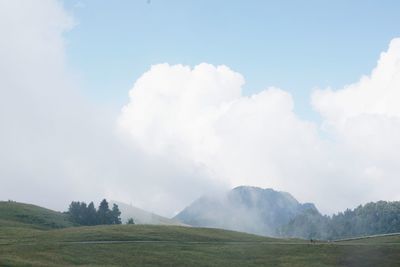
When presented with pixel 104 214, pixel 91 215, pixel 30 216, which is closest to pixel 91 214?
pixel 91 215

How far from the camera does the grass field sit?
7044 centimetres

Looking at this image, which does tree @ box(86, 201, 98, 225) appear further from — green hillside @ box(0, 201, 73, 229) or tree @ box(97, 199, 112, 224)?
green hillside @ box(0, 201, 73, 229)

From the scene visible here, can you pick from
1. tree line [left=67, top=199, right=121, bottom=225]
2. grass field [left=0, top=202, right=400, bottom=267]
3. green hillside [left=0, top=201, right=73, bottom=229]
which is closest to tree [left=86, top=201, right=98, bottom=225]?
tree line [left=67, top=199, right=121, bottom=225]

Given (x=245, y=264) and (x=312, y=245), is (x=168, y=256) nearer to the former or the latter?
(x=245, y=264)

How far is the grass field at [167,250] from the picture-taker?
7044cm

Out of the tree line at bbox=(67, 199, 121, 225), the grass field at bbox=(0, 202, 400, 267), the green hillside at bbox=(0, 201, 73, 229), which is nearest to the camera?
the grass field at bbox=(0, 202, 400, 267)

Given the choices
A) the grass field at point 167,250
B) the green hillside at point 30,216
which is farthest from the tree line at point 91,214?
the grass field at point 167,250

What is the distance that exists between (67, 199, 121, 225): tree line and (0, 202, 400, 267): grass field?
66.6m

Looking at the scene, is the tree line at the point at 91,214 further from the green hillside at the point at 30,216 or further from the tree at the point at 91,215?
the green hillside at the point at 30,216

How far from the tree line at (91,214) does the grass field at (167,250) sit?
66.6m

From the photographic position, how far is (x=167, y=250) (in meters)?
79.7

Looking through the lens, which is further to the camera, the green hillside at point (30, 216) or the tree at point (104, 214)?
the tree at point (104, 214)

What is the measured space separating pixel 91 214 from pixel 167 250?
91999 mm

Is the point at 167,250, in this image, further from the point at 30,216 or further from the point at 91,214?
the point at 91,214
